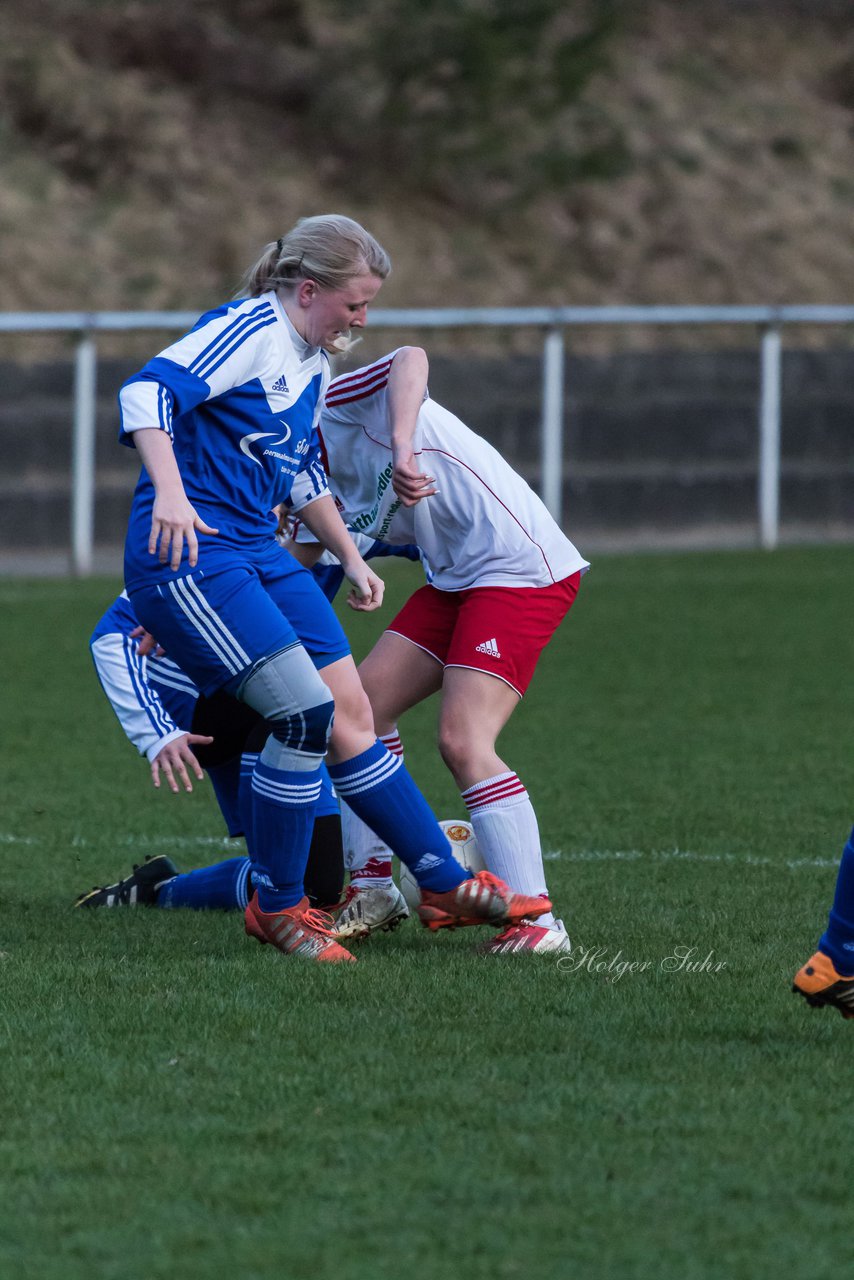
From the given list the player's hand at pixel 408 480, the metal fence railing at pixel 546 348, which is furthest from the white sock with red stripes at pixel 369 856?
the metal fence railing at pixel 546 348

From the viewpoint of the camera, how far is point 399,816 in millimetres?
4801

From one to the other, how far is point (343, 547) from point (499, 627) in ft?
1.48

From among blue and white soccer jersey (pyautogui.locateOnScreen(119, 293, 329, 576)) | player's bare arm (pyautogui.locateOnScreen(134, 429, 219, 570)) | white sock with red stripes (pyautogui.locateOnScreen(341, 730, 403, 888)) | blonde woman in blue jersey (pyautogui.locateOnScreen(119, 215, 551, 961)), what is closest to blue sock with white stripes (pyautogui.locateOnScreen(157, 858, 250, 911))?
white sock with red stripes (pyautogui.locateOnScreen(341, 730, 403, 888))

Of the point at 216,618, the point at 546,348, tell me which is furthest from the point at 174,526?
the point at 546,348

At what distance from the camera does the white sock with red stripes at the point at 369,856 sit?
528 cm

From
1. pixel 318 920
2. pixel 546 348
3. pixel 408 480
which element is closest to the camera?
pixel 408 480

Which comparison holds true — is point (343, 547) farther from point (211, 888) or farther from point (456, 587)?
point (211, 888)

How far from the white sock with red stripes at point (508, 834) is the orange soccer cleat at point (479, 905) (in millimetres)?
101

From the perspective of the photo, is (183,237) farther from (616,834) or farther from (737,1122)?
(737,1122)

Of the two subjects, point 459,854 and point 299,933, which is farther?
point 459,854

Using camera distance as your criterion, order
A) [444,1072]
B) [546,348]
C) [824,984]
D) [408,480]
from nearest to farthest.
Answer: [444,1072]
[824,984]
[408,480]
[546,348]

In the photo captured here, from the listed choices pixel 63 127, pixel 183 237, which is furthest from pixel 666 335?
pixel 63 127

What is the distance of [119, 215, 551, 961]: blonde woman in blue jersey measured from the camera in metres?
4.50

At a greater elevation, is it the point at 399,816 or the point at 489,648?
the point at 489,648
